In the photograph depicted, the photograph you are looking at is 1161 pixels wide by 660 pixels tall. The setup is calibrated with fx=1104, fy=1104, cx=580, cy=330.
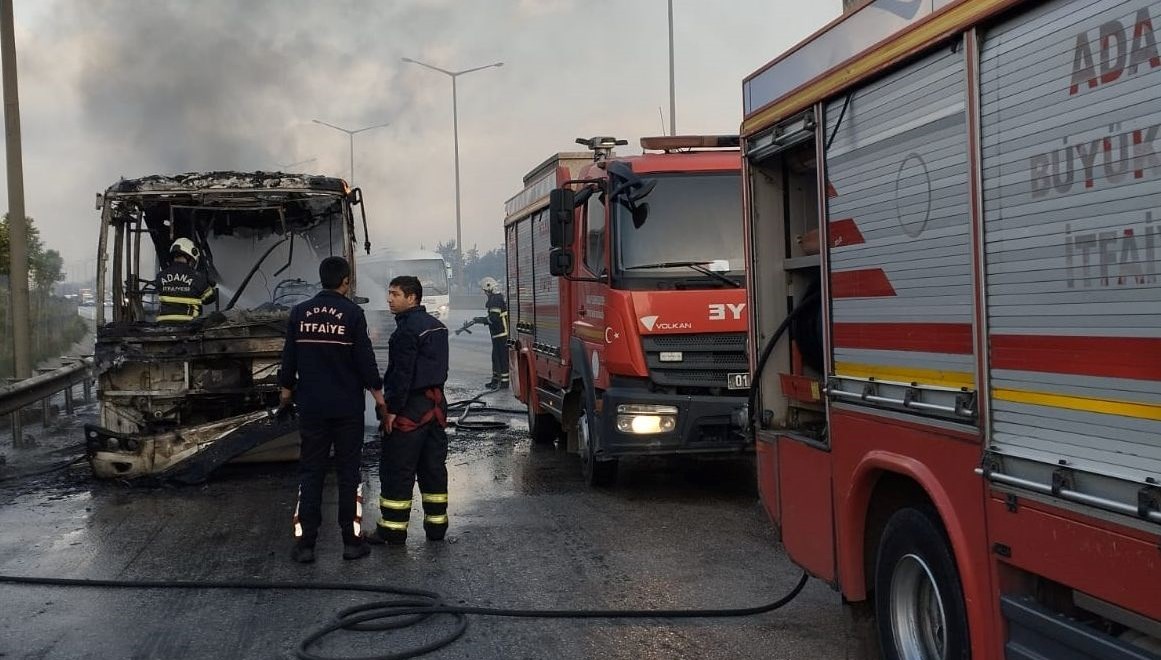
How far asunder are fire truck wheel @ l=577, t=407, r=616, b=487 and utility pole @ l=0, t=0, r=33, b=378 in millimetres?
7300

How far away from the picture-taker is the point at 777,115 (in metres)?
4.97

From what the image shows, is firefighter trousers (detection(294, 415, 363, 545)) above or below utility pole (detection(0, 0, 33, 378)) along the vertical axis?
below

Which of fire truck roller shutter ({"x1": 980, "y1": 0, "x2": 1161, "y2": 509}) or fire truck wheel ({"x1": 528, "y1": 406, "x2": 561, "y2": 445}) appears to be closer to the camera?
fire truck roller shutter ({"x1": 980, "y1": 0, "x2": 1161, "y2": 509})

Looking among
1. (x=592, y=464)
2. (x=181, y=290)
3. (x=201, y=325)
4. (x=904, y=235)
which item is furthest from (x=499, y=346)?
(x=904, y=235)

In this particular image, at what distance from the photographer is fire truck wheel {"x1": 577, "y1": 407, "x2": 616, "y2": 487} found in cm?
898

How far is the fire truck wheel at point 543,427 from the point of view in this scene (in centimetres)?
1177

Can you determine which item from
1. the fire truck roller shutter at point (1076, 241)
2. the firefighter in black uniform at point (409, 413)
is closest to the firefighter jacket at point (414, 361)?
the firefighter in black uniform at point (409, 413)

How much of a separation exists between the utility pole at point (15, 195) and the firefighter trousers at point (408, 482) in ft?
24.9

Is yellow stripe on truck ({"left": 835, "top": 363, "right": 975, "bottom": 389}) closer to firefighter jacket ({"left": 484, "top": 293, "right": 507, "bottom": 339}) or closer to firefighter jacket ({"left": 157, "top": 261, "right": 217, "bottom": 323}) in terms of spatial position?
firefighter jacket ({"left": 157, "top": 261, "right": 217, "bottom": 323})

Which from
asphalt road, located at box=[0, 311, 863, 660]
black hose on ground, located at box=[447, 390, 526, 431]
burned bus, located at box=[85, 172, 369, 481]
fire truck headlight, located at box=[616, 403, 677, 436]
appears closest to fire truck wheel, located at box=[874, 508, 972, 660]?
asphalt road, located at box=[0, 311, 863, 660]

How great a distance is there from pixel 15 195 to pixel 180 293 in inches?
151

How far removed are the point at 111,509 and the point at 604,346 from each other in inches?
158

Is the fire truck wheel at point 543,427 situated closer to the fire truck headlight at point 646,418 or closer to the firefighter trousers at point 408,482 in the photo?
the fire truck headlight at point 646,418

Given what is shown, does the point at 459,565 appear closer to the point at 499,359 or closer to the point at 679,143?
the point at 679,143
